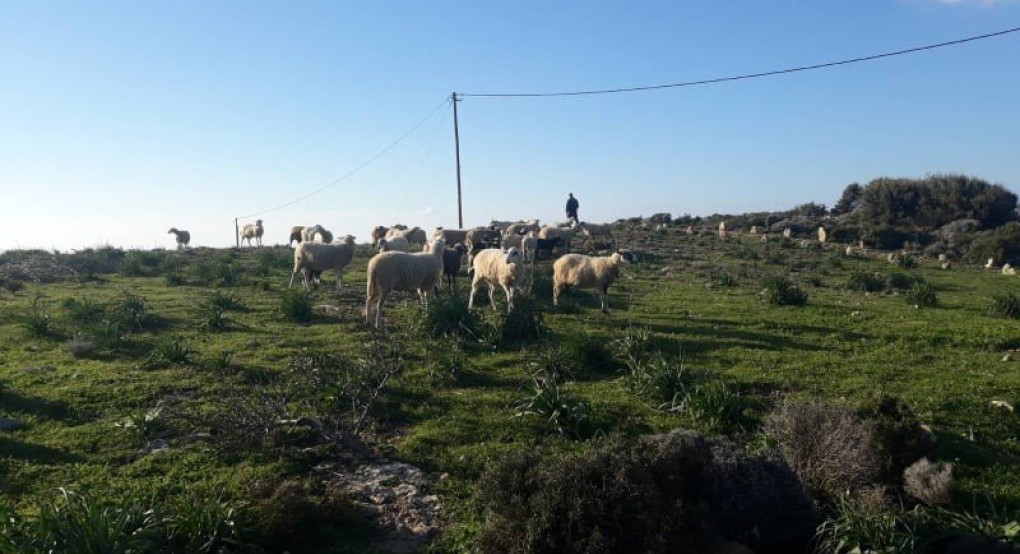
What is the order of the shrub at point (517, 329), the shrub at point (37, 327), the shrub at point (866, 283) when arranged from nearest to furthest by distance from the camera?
the shrub at point (517, 329), the shrub at point (37, 327), the shrub at point (866, 283)

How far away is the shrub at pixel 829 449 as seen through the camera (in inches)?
229

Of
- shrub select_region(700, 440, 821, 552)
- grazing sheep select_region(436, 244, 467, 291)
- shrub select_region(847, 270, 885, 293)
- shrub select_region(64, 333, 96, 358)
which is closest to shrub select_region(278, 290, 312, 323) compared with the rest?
shrub select_region(64, 333, 96, 358)

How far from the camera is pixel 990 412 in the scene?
7941 mm

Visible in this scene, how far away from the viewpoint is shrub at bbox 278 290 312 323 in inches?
552

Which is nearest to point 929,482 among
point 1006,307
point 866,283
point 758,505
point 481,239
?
point 758,505

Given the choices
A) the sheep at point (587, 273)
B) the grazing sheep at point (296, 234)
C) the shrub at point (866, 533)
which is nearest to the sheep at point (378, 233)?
the grazing sheep at point (296, 234)

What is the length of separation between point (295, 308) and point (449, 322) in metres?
4.12

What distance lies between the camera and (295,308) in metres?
14.0

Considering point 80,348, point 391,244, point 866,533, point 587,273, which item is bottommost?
point 866,533

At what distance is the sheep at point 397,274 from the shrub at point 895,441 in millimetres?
8517

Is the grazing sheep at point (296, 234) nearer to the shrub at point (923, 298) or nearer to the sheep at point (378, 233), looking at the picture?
the sheep at point (378, 233)

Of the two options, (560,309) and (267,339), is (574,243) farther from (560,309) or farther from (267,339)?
(267,339)

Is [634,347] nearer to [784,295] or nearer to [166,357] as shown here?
[784,295]

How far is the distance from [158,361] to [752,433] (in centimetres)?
893
